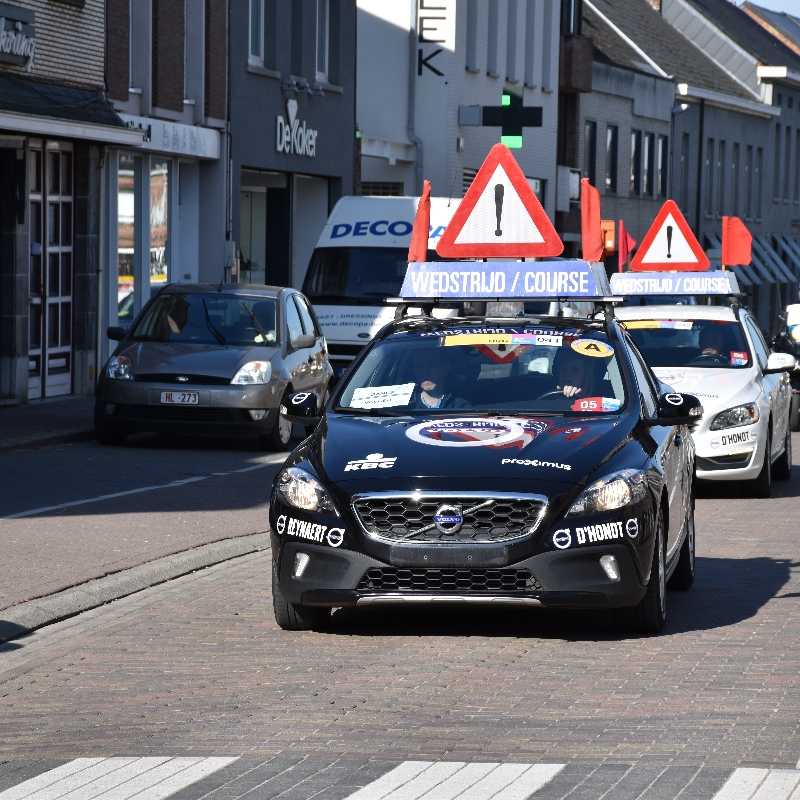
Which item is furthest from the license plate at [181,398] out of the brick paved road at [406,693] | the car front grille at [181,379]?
the brick paved road at [406,693]

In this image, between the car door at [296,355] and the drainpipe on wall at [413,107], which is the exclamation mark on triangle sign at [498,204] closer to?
the car door at [296,355]

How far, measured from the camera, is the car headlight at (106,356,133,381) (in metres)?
20.0

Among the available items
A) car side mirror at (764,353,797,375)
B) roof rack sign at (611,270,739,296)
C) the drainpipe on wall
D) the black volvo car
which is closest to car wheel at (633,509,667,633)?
the black volvo car

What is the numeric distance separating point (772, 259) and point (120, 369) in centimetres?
5656

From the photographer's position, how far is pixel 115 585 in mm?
10664

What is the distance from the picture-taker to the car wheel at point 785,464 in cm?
1789

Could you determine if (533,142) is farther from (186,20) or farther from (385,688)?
(385,688)

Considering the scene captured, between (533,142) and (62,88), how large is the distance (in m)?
24.1

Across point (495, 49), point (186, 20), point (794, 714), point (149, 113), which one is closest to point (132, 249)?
point (149, 113)

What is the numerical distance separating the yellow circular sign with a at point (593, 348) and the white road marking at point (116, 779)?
13.4 feet

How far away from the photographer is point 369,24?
137ft

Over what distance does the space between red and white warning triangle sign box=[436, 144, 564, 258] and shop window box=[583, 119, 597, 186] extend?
40460 millimetres

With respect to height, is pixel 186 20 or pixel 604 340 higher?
pixel 186 20

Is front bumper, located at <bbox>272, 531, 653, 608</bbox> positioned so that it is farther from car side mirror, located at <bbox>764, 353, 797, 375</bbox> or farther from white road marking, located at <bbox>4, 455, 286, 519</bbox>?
car side mirror, located at <bbox>764, 353, 797, 375</bbox>
